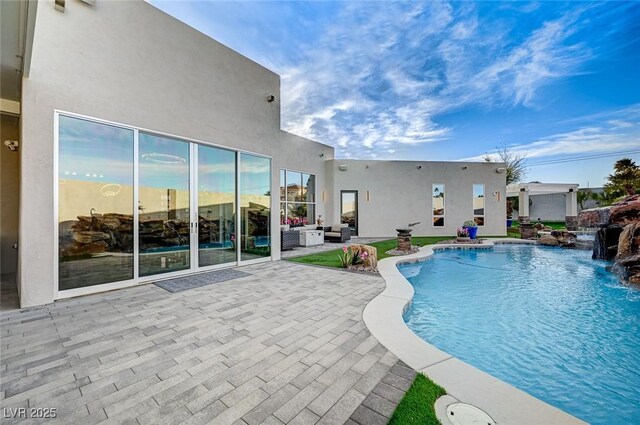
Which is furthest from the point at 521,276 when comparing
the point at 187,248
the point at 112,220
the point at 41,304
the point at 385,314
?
the point at 41,304

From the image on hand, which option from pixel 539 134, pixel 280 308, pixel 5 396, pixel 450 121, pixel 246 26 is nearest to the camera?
pixel 5 396

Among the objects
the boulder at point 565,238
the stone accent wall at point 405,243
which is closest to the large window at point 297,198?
the stone accent wall at point 405,243

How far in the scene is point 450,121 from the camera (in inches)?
601

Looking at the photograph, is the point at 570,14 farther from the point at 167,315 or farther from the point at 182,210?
the point at 167,315

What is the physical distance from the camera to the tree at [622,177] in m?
18.5

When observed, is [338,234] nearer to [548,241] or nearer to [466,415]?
[548,241]

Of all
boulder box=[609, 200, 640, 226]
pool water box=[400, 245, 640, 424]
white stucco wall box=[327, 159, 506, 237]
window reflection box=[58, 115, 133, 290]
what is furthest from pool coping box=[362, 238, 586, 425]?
white stucco wall box=[327, 159, 506, 237]

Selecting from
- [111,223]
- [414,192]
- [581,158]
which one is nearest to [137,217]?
[111,223]

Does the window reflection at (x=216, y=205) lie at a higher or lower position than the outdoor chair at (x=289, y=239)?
higher

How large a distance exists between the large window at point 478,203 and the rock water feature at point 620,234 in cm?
551

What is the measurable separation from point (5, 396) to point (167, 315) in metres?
1.54

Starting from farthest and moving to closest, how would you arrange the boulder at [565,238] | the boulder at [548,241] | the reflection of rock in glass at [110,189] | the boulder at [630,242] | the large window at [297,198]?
the large window at [297,198] < the boulder at [548,241] < the boulder at [565,238] < the boulder at [630,242] < the reflection of rock in glass at [110,189]

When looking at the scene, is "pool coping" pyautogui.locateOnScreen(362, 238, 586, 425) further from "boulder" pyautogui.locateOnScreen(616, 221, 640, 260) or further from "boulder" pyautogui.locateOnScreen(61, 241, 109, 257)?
"boulder" pyautogui.locateOnScreen(616, 221, 640, 260)

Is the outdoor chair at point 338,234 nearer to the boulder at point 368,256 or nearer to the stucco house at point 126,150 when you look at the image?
the stucco house at point 126,150
